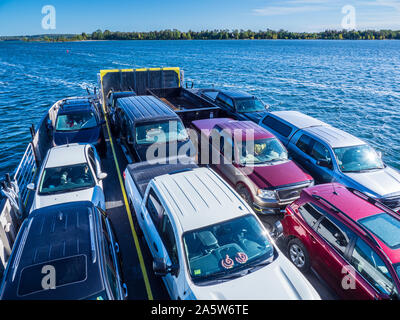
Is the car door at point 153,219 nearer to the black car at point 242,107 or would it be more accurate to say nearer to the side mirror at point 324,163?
the side mirror at point 324,163

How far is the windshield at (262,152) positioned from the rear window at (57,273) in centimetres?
507

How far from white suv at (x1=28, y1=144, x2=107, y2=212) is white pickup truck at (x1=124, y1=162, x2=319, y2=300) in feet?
7.51

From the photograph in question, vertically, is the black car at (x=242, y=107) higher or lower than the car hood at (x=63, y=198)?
higher

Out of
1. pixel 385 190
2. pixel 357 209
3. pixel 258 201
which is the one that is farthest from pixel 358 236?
pixel 385 190

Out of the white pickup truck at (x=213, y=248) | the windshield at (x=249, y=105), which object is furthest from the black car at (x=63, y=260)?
the windshield at (x=249, y=105)

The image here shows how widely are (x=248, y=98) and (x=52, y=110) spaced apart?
9.83m

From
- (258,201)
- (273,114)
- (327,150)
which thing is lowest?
(258,201)

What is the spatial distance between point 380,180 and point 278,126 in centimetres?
392

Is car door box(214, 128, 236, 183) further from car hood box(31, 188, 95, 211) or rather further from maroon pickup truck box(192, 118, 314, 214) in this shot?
car hood box(31, 188, 95, 211)

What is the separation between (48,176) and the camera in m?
6.54

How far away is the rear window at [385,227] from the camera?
4160mm

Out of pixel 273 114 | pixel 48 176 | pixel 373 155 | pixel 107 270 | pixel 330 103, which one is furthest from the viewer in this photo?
pixel 330 103

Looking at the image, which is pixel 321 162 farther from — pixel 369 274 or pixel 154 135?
pixel 154 135

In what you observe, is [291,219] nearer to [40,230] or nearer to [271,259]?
[271,259]
